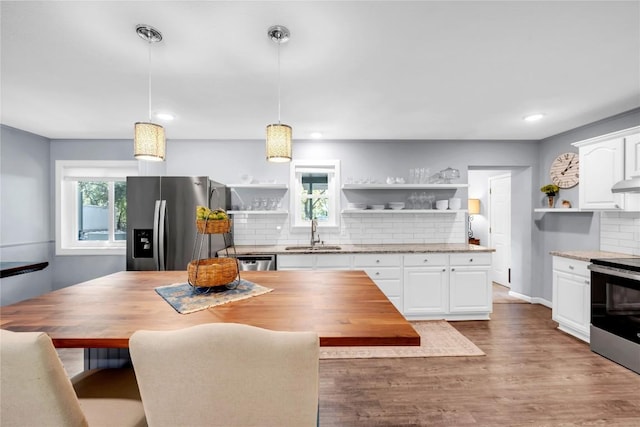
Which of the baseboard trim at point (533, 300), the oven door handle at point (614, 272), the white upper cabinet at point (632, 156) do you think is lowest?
the baseboard trim at point (533, 300)

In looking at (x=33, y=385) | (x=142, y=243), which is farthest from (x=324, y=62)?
(x=142, y=243)

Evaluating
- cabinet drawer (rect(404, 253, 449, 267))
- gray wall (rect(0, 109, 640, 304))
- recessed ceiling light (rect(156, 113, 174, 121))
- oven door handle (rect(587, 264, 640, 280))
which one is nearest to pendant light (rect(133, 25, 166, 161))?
recessed ceiling light (rect(156, 113, 174, 121))

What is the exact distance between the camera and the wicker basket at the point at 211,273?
1520 millimetres

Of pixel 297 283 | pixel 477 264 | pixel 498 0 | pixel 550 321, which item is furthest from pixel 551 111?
pixel 297 283

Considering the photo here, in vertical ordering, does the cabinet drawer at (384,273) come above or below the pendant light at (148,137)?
below

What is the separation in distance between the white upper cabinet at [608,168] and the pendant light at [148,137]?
4.08 metres

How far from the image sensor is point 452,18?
1.69 m

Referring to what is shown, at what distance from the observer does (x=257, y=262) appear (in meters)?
3.53

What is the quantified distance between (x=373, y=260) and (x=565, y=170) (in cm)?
298

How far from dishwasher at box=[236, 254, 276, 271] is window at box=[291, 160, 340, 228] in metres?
0.86

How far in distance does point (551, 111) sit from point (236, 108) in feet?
11.2

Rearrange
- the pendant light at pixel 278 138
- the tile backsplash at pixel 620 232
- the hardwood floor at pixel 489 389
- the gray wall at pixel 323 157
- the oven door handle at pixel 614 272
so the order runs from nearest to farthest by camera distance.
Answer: the pendant light at pixel 278 138 < the hardwood floor at pixel 489 389 < the oven door handle at pixel 614 272 < the tile backsplash at pixel 620 232 < the gray wall at pixel 323 157

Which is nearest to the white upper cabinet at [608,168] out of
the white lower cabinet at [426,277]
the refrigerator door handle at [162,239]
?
the white lower cabinet at [426,277]

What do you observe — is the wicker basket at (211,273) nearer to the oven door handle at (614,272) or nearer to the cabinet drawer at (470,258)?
the cabinet drawer at (470,258)
